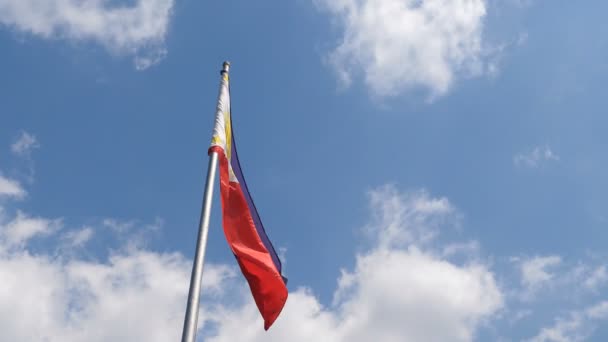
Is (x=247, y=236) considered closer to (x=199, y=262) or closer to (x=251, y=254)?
(x=251, y=254)

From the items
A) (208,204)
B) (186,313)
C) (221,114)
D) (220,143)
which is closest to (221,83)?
(221,114)

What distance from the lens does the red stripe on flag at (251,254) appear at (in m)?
16.5

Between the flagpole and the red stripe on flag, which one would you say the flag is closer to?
the red stripe on flag

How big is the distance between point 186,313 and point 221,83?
9297mm

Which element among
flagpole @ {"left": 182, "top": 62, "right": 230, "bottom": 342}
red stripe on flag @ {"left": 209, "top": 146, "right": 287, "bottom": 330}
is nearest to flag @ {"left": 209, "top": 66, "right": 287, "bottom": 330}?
red stripe on flag @ {"left": 209, "top": 146, "right": 287, "bottom": 330}

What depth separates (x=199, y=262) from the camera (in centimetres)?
1379

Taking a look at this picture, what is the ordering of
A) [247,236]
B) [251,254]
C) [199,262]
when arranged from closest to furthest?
[199,262]
[251,254]
[247,236]

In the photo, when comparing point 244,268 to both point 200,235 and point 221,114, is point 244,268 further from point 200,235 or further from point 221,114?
point 221,114

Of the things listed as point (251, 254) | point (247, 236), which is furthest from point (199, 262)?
point (247, 236)

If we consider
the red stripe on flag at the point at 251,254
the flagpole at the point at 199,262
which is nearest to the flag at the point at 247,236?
the red stripe on flag at the point at 251,254

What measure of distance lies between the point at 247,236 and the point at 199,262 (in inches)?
140

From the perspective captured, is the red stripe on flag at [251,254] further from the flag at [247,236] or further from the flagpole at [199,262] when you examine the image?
the flagpole at [199,262]

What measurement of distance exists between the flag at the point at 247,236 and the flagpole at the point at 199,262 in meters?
1.19

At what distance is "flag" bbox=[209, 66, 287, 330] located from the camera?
16.6m
